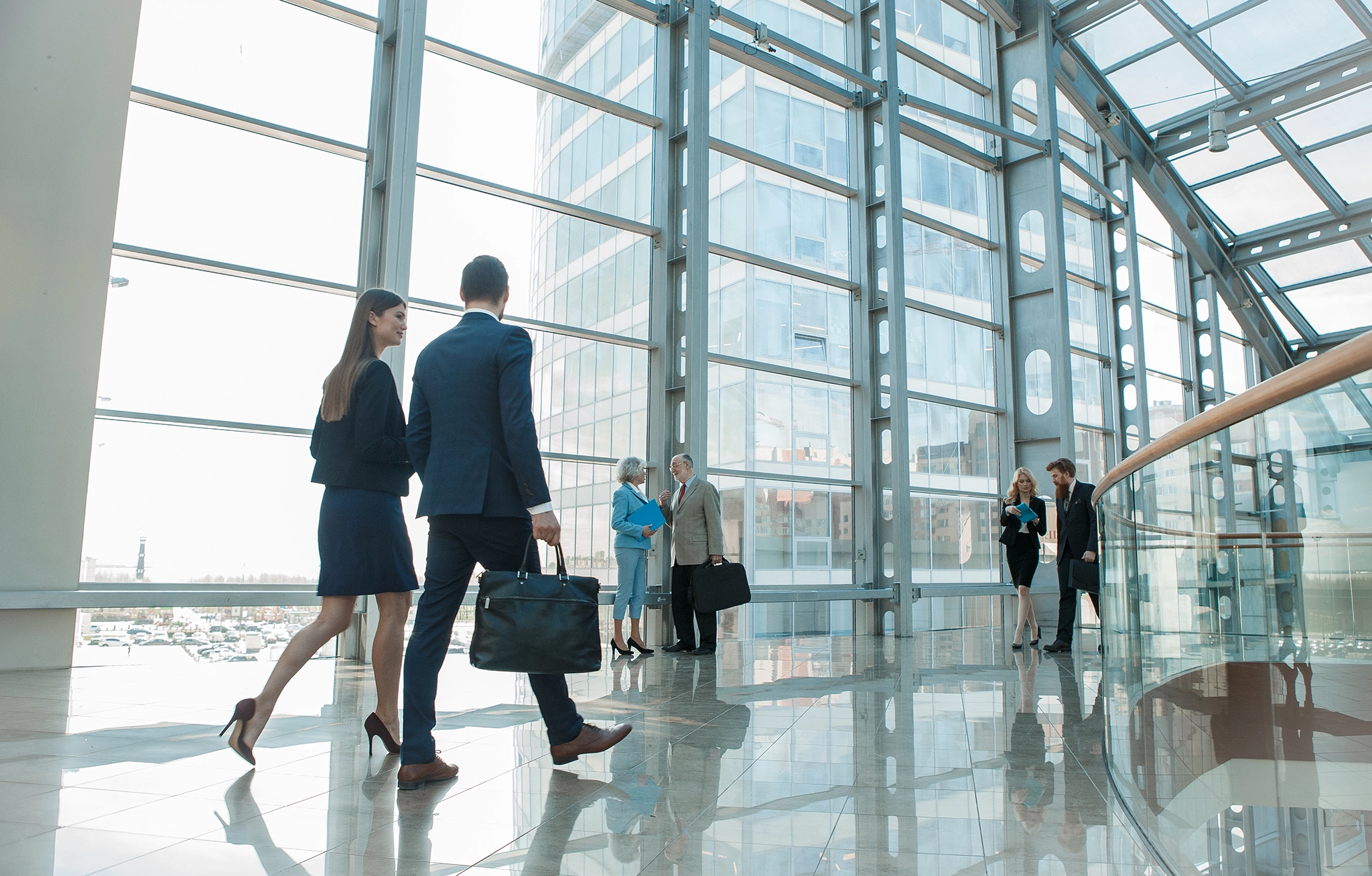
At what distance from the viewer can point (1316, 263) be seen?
15.2 m

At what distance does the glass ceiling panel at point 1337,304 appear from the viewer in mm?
15391

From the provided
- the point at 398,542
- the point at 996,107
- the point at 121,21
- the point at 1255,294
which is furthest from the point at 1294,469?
the point at 1255,294

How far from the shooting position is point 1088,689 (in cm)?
470

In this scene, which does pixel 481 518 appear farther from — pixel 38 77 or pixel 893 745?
pixel 38 77

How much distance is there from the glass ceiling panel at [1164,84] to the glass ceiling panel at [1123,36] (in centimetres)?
25

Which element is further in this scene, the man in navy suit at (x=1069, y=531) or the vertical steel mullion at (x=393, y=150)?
the man in navy suit at (x=1069, y=531)

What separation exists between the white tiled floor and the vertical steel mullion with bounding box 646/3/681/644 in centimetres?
337

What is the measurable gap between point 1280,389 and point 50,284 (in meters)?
5.60

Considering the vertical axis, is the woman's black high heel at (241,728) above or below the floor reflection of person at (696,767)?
above

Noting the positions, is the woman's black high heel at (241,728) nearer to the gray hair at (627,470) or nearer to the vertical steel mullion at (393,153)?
the vertical steel mullion at (393,153)

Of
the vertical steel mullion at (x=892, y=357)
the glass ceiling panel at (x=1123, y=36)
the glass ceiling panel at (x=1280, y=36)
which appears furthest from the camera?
the glass ceiling panel at (x=1123, y=36)

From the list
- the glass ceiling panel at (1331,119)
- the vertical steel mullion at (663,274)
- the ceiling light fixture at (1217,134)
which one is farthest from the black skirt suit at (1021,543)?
the glass ceiling panel at (1331,119)

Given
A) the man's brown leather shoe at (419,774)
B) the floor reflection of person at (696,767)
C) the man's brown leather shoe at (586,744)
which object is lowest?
the floor reflection of person at (696,767)

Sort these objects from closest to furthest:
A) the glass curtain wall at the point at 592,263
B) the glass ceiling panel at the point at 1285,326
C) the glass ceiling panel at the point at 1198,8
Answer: the glass curtain wall at the point at 592,263 → the glass ceiling panel at the point at 1198,8 → the glass ceiling panel at the point at 1285,326
